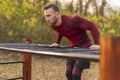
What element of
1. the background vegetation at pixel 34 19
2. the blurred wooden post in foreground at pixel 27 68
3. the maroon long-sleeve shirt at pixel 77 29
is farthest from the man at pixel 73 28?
the background vegetation at pixel 34 19

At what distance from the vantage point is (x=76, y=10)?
10992mm

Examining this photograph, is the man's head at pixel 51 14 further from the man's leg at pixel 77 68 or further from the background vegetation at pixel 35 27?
the background vegetation at pixel 35 27

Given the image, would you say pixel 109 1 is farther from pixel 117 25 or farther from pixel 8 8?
pixel 8 8

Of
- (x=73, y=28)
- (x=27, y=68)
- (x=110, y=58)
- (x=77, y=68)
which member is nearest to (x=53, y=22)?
(x=73, y=28)

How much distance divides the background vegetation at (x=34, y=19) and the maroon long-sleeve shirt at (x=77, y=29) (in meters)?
5.95

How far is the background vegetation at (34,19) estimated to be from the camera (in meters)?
9.27

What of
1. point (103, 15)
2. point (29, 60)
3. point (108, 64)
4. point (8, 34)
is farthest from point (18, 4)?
point (108, 64)

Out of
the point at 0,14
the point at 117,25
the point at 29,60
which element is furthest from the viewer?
the point at 117,25

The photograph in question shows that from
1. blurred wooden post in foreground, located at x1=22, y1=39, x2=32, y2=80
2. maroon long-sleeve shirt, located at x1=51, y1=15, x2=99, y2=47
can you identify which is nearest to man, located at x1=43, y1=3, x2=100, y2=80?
maroon long-sleeve shirt, located at x1=51, y1=15, x2=99, y2=47

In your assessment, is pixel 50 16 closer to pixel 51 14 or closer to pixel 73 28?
pixel 51 14

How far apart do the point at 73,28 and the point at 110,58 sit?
7.35 feet

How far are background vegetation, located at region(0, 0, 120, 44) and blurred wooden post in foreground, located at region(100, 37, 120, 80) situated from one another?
8252 millimetres

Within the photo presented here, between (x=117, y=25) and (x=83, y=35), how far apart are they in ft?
24.4

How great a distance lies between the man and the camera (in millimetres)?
3203
